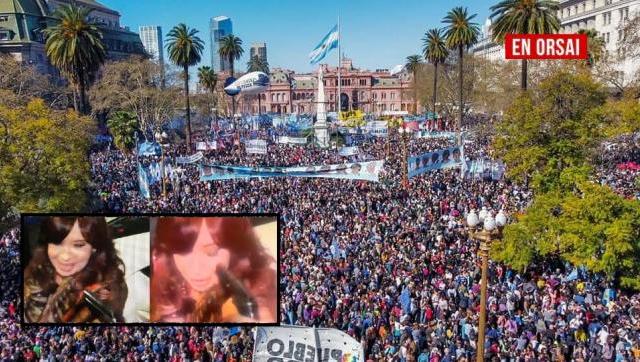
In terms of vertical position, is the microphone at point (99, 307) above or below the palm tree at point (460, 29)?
below

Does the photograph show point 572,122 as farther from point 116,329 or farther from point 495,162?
point 116,329

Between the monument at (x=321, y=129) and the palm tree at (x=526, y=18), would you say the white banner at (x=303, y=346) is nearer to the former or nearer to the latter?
the palm tree at (x=526, y=18)

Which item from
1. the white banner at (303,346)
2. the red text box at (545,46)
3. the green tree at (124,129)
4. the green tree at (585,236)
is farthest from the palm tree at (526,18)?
the white banner at (303,346)

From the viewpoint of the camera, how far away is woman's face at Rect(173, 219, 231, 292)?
1211 cm

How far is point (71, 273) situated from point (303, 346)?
506 centimetres

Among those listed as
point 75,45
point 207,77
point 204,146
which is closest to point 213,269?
point 75,45

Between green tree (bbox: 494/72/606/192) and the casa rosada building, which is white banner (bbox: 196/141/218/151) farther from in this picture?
the casa rosada building

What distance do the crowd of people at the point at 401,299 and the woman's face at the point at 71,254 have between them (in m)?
3.90

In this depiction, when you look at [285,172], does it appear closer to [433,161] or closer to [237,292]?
[433,161]

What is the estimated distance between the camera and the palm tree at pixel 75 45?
43.0 m

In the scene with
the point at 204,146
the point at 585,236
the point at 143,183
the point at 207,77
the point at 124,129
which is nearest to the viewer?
the point at 585,236

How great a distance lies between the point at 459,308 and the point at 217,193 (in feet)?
65.0

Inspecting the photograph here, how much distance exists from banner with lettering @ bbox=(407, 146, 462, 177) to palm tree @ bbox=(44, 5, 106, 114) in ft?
83.1

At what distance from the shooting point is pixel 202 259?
39.9ft
